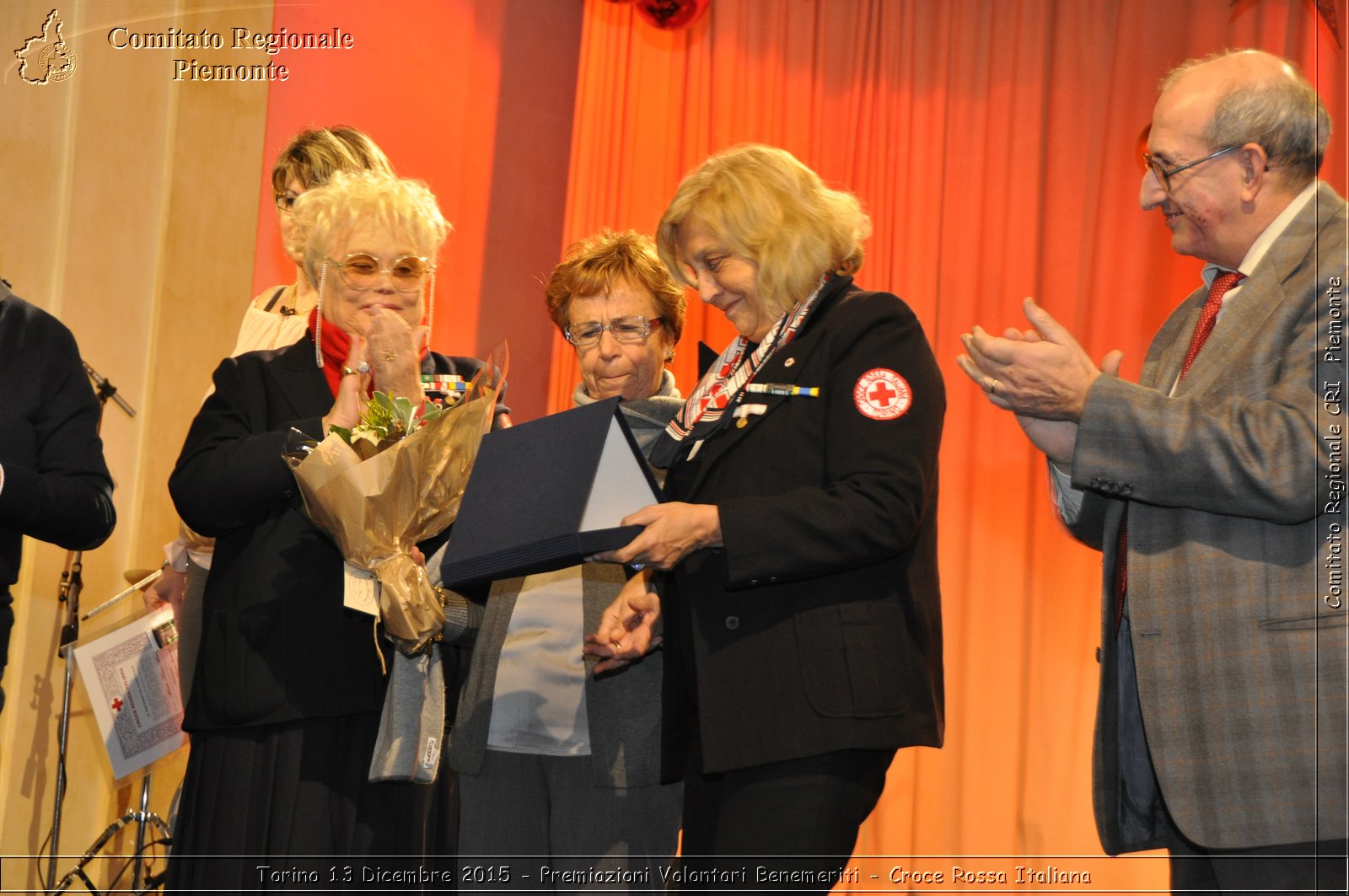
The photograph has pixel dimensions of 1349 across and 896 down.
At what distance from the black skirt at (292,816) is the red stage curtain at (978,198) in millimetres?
2768

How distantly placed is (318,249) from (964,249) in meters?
3.13

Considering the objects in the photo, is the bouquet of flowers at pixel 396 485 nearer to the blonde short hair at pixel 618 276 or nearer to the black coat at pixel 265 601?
the black coat at pixel 265 601


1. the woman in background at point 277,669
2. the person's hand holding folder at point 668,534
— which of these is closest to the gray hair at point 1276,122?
the person's hand holding folder at point 668,534

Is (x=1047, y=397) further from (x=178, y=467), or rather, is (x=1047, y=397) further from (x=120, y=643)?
(x=120, y=643)

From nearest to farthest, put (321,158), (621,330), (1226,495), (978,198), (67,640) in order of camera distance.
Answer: (1226,495) → (621,330) → (321,158) → (67,640) → (978,198)

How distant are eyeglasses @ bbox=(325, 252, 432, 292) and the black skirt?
930 millimetres

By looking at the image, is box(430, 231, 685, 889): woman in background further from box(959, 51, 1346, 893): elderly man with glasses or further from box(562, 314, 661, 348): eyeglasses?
box(959, 51, 1346, 893): elderly man with glasses

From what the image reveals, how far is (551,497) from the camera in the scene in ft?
6.97

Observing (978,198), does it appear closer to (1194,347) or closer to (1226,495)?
(1194,347)

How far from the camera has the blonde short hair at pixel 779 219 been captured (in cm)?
240

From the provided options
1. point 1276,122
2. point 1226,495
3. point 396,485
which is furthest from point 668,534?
point 1276,122

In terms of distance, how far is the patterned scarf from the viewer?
2318 mm

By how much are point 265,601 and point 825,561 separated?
3.81 ft

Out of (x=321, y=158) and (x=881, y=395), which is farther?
(x=321, y=158)
